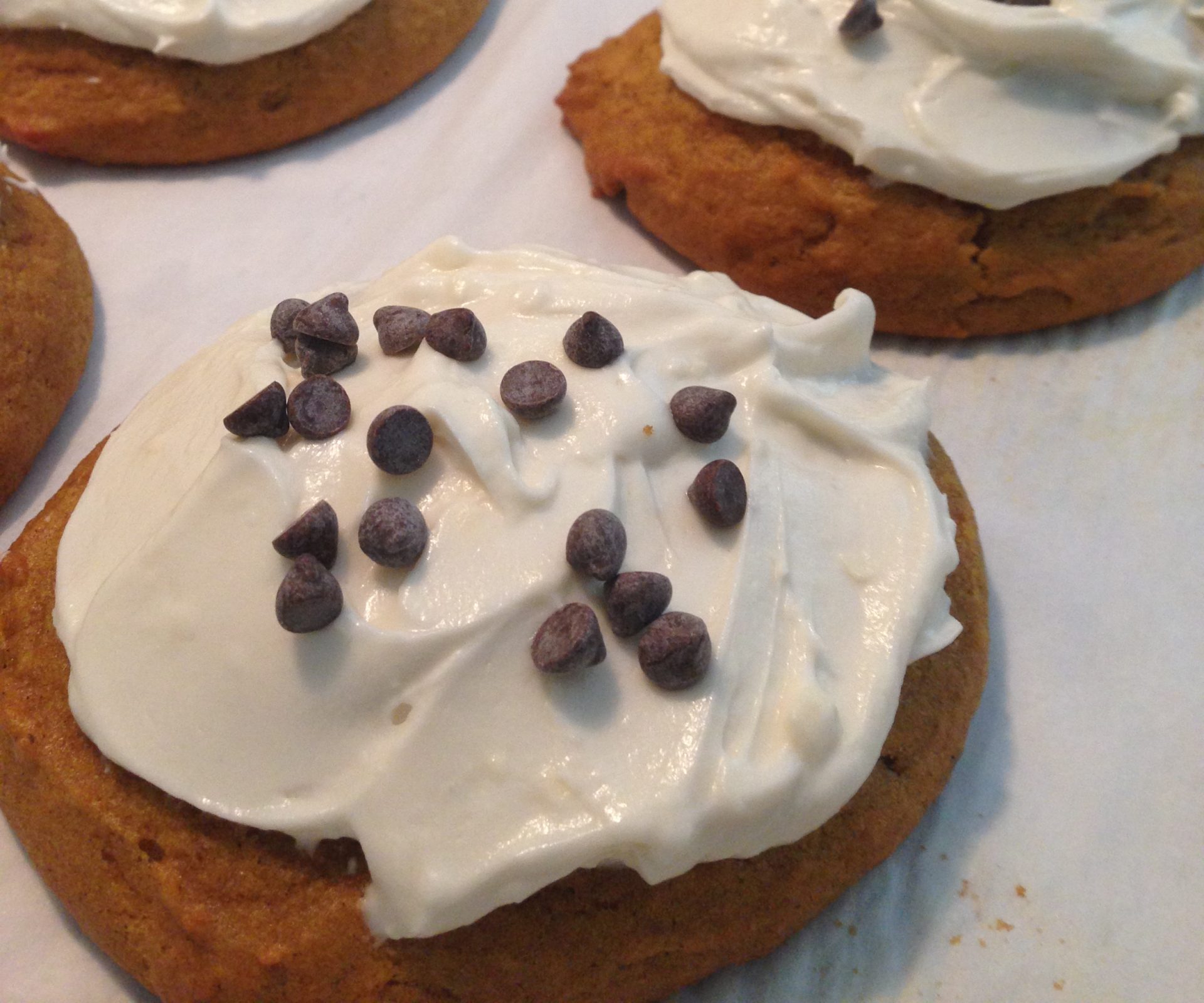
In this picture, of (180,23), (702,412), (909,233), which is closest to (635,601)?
(702,412)

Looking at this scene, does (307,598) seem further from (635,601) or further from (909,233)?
(909,233)

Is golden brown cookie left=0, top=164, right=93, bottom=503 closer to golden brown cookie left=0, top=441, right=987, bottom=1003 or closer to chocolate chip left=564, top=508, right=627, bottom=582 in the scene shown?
golden brown cookie left=0, top=441, right=987, bottom=1003

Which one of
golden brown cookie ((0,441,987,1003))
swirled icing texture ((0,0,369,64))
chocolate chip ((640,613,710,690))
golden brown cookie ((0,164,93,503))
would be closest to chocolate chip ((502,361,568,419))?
chocolate chip ((640,613,710,690))

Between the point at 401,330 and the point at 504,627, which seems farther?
the point at 401,330

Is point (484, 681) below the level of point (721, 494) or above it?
below

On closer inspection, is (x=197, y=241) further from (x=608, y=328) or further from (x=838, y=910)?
(x=838, y=910)

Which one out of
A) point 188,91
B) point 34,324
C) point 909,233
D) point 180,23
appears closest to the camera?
point 34,324

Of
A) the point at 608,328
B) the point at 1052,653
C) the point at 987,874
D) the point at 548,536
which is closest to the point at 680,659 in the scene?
the point at 548,536
